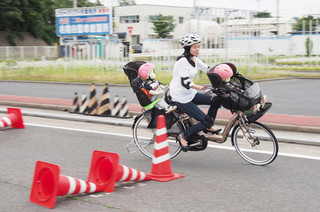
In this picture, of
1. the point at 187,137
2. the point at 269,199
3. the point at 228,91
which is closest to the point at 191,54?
the point at 228,91

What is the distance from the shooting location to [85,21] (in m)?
30.4

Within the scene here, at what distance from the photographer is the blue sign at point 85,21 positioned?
28922mm

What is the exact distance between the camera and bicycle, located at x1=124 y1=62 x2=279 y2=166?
21.2 ft

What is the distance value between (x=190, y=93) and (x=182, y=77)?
0.36 m

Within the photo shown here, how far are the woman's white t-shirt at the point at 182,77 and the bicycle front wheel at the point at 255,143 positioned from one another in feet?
2.98

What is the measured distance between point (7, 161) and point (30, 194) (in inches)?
85.7

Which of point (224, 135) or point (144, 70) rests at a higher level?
point (144, 70)

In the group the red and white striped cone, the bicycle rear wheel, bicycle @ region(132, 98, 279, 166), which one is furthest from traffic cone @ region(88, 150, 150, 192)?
the bicycle rear wheel

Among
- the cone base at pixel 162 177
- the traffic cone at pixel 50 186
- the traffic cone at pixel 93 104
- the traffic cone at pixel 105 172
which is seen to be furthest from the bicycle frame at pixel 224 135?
the traffic cone at pixel 93 104

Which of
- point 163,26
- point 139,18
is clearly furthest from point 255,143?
point 139,18

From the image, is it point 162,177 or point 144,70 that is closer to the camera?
point 162,177

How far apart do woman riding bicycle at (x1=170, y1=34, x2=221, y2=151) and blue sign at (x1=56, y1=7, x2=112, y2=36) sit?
2282 centimetres

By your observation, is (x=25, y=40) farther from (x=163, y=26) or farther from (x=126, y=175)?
(x=126, y=175)

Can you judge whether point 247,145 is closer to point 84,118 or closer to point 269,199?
point 269,199
